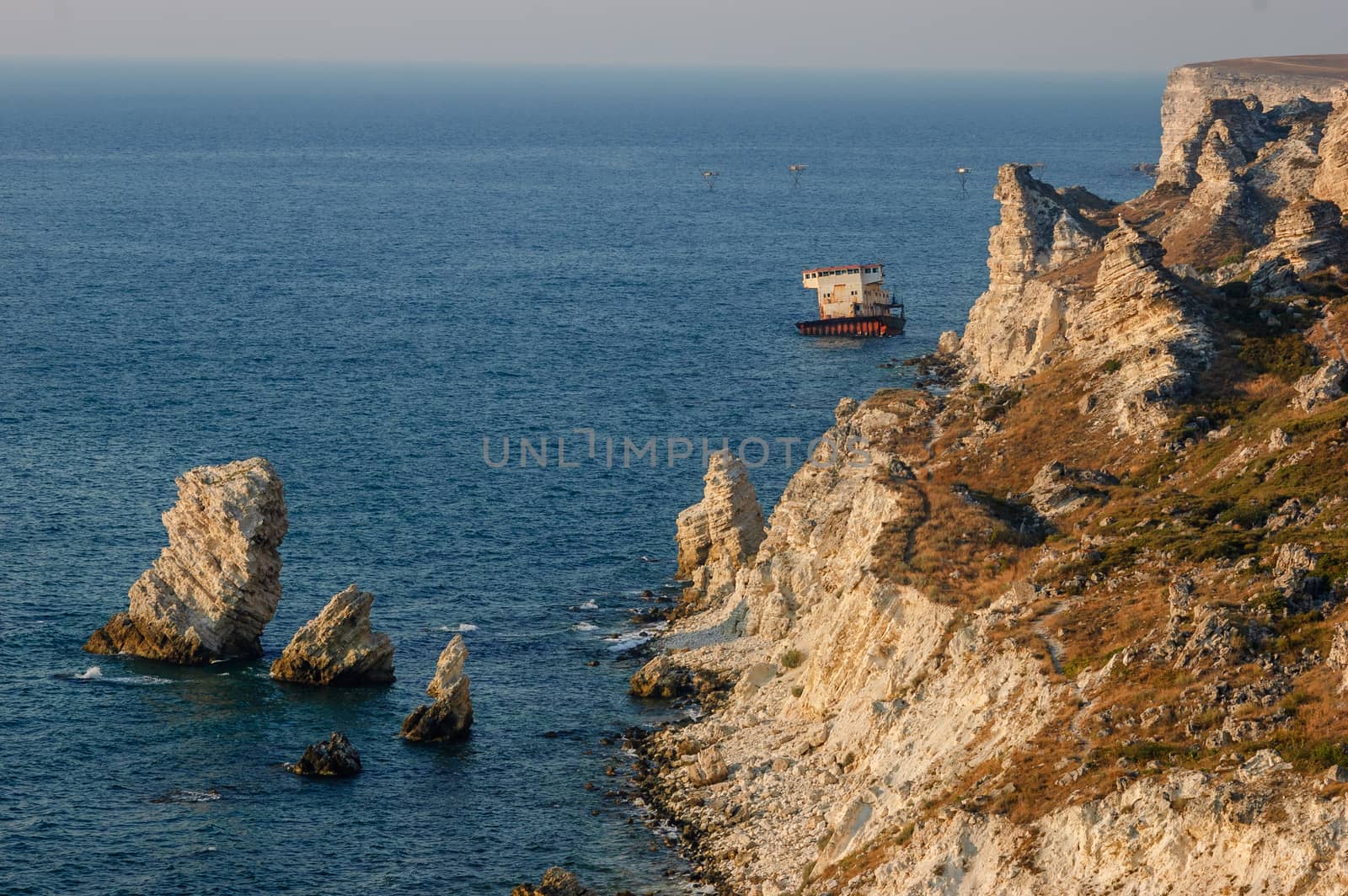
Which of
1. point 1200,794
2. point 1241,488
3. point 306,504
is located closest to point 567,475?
point 306,504

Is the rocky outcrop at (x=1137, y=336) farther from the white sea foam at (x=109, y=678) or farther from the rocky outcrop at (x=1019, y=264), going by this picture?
the white sea foam at (x=109, y=678)

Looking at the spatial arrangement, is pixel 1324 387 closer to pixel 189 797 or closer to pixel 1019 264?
pixel 189 797

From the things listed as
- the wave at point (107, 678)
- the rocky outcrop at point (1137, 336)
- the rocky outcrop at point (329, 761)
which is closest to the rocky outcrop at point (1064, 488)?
the rocky outcrop at point (1137, 336)

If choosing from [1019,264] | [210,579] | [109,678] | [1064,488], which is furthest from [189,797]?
[1019,264]

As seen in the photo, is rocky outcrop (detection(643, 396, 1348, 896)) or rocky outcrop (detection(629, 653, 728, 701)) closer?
rocky outcrop (detection(643, 396, 1348, 896))

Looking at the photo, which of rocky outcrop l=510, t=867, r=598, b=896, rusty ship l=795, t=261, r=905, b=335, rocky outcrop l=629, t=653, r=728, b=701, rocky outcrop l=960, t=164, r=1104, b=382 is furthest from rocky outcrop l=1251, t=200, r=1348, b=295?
rusty ship l=795, t=261, r=905, b=335

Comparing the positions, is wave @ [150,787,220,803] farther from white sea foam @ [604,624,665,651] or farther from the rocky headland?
white sea foam @ [604,624,665,651]
